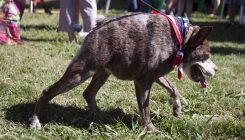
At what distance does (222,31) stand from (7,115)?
8161 mm

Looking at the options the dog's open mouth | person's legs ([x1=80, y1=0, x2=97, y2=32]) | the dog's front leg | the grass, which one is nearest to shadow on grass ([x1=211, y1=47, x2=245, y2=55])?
the grass

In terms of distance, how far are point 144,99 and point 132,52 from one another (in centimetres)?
46

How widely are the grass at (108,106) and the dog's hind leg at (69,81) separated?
13 centimetres

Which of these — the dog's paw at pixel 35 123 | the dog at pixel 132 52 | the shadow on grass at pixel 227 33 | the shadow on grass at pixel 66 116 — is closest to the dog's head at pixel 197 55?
the dog at pixel 132 52

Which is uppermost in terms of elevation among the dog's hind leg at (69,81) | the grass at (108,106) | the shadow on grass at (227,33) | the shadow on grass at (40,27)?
the dog's hind leg at (69,81)

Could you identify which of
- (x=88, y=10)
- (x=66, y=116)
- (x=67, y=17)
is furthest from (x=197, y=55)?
(x=67, y=17)

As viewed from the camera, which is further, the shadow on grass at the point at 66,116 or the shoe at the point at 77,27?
the shoe at the point at 77,27

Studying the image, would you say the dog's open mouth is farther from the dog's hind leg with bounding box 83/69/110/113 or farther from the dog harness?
the dog's hind leg with bounding box 83/69/110/113

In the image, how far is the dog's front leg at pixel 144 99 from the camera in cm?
418

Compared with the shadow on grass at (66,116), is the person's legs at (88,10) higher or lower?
higher

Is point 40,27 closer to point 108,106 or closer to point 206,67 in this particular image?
point 108,106

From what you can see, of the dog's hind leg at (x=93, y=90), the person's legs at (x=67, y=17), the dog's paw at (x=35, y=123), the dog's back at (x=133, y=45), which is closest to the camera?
the dog's back at (x=133, y=45)

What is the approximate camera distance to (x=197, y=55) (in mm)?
4250

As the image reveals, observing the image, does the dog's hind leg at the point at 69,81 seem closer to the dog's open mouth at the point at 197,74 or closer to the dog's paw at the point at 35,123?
the dog's paw at the point at 35,123
